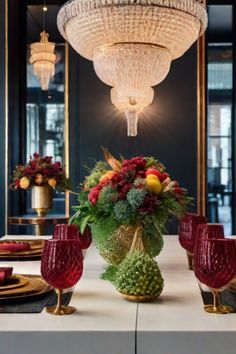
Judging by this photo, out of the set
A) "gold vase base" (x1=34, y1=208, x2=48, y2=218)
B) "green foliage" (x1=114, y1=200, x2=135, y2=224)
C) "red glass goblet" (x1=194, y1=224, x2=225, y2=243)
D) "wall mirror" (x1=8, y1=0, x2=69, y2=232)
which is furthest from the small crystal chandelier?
"green foliage" (x1=114, y1=200, x2=135, y2=224)

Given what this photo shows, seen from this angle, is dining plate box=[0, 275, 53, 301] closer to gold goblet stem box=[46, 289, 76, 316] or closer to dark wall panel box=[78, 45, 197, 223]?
gold goblet stem box=[46, 289, 76, 316]

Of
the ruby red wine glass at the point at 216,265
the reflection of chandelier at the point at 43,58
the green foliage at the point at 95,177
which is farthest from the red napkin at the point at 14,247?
the reflection of chandelier at the point at 43,58

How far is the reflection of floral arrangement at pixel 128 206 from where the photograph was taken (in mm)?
1395

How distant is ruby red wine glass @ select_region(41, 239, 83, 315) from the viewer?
1131mm

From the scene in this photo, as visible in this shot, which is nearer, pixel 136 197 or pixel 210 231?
pixel 136 197

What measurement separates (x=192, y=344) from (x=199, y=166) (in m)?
3.48

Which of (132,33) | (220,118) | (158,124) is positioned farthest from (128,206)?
(220,118)

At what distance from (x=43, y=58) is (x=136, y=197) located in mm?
3073

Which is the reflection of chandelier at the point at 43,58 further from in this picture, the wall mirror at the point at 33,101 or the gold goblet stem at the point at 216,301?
the gold goblet stem at the point at 216,301

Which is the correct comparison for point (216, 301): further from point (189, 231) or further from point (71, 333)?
point (189, 231)

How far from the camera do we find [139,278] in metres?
1.23

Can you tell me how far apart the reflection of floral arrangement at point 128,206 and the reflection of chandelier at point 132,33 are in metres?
0.99

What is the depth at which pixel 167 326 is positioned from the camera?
3.34 feet

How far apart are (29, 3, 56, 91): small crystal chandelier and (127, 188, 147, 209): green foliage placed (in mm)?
3047
